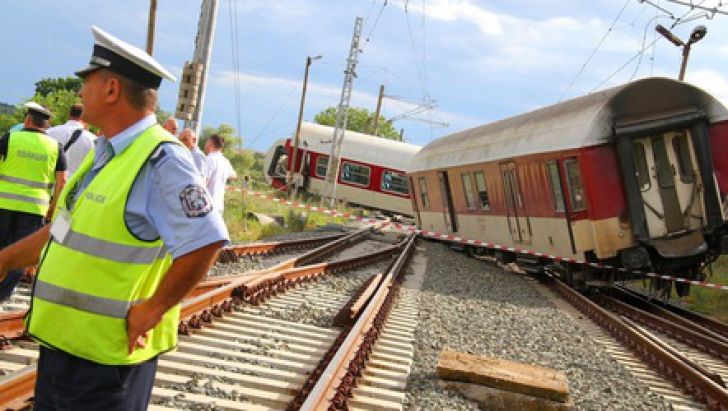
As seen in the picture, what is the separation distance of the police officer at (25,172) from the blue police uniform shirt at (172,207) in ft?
14.5

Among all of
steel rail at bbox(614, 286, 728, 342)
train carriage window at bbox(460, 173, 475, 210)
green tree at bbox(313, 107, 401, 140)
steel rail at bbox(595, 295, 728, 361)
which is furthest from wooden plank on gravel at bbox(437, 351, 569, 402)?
green tree at bbox(313, 107, 401, 140)

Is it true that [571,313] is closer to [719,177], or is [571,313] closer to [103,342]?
[719,177]

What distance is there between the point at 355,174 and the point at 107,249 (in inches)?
1312

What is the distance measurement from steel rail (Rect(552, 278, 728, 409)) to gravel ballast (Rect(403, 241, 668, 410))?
0.48 meters

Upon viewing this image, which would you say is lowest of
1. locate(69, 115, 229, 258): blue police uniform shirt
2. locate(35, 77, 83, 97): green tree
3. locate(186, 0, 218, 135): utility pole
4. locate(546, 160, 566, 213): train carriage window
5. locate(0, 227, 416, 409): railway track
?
locate(0, 227, 416, 409): railway track

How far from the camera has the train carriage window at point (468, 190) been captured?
696 inches

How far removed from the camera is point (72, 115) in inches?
312

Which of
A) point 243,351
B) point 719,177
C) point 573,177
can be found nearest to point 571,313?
point 573,177

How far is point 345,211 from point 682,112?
2352 cm

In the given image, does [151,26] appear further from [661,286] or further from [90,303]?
[90,303]

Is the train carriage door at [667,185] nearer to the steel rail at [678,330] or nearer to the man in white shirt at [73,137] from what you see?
the steel rail at [678,330]

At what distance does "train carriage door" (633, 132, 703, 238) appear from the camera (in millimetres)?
12164

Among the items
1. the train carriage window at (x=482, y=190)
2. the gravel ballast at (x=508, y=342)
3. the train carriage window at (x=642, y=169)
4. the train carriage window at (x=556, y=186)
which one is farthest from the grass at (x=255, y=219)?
the train carriage window at (x=642, y=169)

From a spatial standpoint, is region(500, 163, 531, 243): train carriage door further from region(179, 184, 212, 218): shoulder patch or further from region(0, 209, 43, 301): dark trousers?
region(179, 184, 212, 218): shoulder patch
